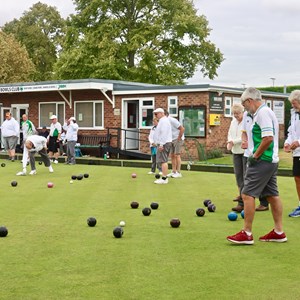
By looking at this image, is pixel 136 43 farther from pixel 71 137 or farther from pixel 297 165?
pixel 297 165

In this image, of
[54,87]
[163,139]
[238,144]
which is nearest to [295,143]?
[238,144]

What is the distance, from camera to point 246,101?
6.60 m

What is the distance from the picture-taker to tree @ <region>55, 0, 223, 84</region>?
38.3 m

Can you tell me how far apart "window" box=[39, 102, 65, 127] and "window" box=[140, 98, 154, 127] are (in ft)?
14.5

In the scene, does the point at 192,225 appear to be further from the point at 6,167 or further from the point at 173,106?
the point at 173,106

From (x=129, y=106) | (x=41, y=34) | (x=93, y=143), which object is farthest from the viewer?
(x=41, y=34)

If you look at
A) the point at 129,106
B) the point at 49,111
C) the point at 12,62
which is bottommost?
the point at 49,111

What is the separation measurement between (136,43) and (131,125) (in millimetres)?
12640

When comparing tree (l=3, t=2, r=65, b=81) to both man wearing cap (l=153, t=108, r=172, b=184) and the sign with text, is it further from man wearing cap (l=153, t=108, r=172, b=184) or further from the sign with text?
man wearing cap (l=153, t=108, r=172, b=184)

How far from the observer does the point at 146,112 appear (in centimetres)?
2569

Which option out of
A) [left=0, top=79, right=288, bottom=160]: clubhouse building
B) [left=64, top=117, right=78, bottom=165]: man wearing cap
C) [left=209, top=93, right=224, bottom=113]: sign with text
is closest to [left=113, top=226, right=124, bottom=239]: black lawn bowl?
[left=64, top=117, right=78, bottom=165]: man wearing cap

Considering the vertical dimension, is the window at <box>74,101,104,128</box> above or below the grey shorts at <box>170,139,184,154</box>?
above

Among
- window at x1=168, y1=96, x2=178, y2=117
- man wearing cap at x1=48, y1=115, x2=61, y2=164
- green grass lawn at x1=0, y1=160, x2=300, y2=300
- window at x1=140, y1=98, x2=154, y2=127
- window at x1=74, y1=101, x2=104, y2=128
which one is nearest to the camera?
green grass lawn at x1=0, y1=160, x2=300, y2=300

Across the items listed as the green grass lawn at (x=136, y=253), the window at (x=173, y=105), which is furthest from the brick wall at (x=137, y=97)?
the green grass lawn at (x=136, y=253)
